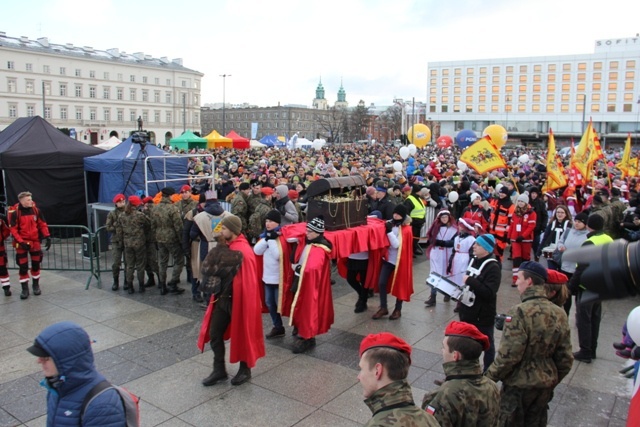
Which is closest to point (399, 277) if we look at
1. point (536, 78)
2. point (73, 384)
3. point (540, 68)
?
point (73, 384)

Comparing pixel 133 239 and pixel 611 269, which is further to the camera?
pixel 133 239

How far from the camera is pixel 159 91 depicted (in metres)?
103

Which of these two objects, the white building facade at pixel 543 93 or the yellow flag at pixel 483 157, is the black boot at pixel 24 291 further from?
the white building facade at pixel 543 93

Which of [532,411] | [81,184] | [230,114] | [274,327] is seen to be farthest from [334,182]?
[230,114]

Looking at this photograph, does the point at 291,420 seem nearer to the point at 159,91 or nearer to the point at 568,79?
the point at 568,79

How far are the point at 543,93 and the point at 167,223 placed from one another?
93600 mm

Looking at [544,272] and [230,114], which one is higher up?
[230,114]

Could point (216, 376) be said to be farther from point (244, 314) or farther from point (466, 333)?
point (466, 333)

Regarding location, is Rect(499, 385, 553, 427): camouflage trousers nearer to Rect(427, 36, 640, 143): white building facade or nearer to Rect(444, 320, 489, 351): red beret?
Rect(444, 320, 489, 351): red beret

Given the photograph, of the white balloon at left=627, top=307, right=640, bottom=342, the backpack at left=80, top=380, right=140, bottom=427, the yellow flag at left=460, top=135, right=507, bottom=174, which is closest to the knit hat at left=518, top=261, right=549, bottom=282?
the white balloon at left=627, top=307, right=640, bottom=342

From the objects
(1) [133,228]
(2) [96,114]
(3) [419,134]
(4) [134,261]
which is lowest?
(4) [134,261]

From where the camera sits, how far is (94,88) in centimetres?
9506

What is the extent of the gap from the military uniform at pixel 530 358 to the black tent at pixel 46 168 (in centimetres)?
1336

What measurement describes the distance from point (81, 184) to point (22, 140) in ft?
6.05
